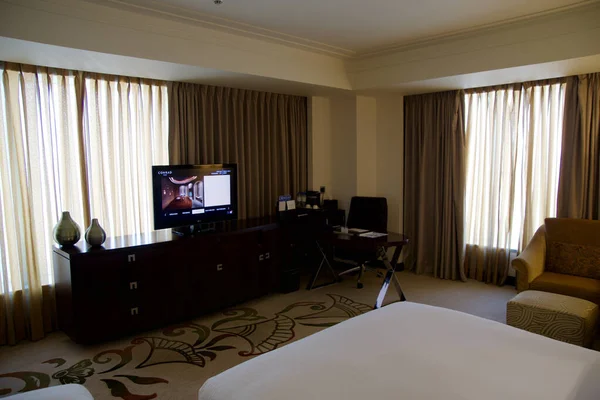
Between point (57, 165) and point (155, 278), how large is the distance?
1.38 meters

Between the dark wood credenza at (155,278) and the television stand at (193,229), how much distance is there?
0.28 ft

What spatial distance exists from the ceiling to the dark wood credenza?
1.97 m

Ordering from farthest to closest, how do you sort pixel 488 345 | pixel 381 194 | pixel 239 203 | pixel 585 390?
pixel 381 194
pixel 239 203
pixel 488 345
pixel 585 390

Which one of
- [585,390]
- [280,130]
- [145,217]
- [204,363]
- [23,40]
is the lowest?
[204,363]

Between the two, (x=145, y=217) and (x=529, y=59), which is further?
(x=145, y=217)

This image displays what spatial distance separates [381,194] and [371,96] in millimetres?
1366

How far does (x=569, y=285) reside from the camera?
359 cm

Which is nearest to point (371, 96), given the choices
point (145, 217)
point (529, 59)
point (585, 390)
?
point (529, 59)

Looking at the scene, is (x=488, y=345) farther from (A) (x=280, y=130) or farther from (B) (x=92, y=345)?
(A) (x=280, y=130)

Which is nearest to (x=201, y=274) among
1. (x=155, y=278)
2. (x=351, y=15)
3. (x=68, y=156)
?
(x=155, y=278)

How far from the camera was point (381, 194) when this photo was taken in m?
5.84

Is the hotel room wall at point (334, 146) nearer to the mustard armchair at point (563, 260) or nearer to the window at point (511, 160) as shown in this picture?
the window at point (511, 160)

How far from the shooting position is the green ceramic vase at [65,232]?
11.2 ft

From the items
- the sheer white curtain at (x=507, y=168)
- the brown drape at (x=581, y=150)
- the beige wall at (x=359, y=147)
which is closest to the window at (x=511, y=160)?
the sheer white curtain at (x=507, y=168)
